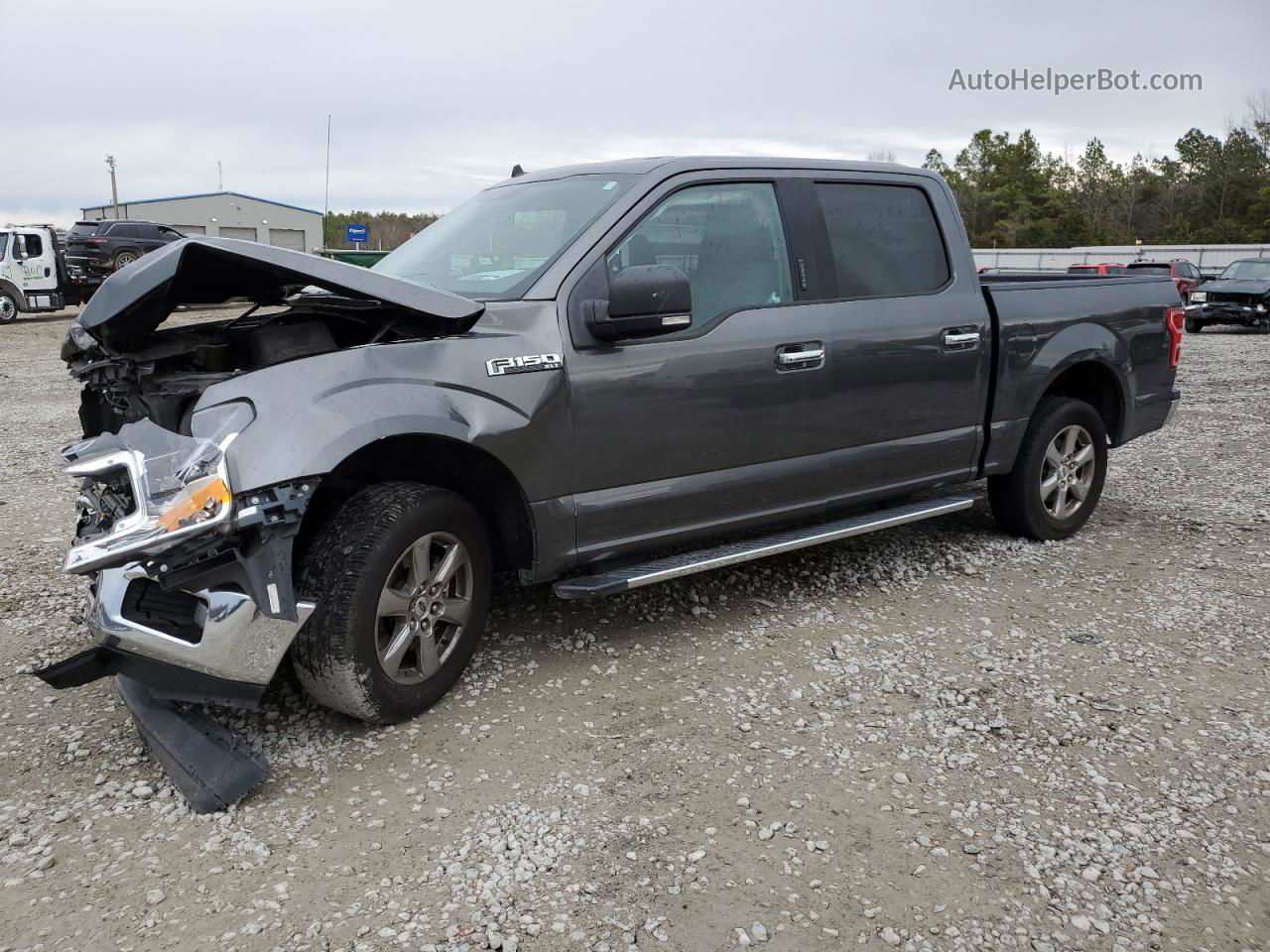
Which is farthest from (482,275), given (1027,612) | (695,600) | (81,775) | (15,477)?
(15,477)

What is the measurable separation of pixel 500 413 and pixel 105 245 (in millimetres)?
23561

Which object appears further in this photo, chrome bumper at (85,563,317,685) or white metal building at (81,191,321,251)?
white metal building at (81,191,321,251)

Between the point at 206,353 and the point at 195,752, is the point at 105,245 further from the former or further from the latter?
the point at 195,752

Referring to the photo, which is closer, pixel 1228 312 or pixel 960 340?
pixel 960 340

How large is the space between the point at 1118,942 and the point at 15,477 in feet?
24.4

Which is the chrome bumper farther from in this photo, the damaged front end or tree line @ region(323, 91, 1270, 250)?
tree line @ region(323, 91, 1270, 250)

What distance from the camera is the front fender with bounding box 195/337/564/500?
9.96ft

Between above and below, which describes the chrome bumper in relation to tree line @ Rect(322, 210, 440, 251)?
below

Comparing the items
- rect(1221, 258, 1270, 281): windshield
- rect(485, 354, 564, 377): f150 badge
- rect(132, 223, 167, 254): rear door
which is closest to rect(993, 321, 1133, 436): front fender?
rect(485, 354, 564, 377): f150 badge

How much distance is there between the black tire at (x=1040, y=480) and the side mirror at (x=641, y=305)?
262cm

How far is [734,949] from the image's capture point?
2467mm

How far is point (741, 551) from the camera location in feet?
13.8

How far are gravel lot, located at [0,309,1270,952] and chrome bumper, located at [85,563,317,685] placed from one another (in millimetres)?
450

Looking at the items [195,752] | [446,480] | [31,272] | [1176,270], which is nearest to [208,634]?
[195,752]
